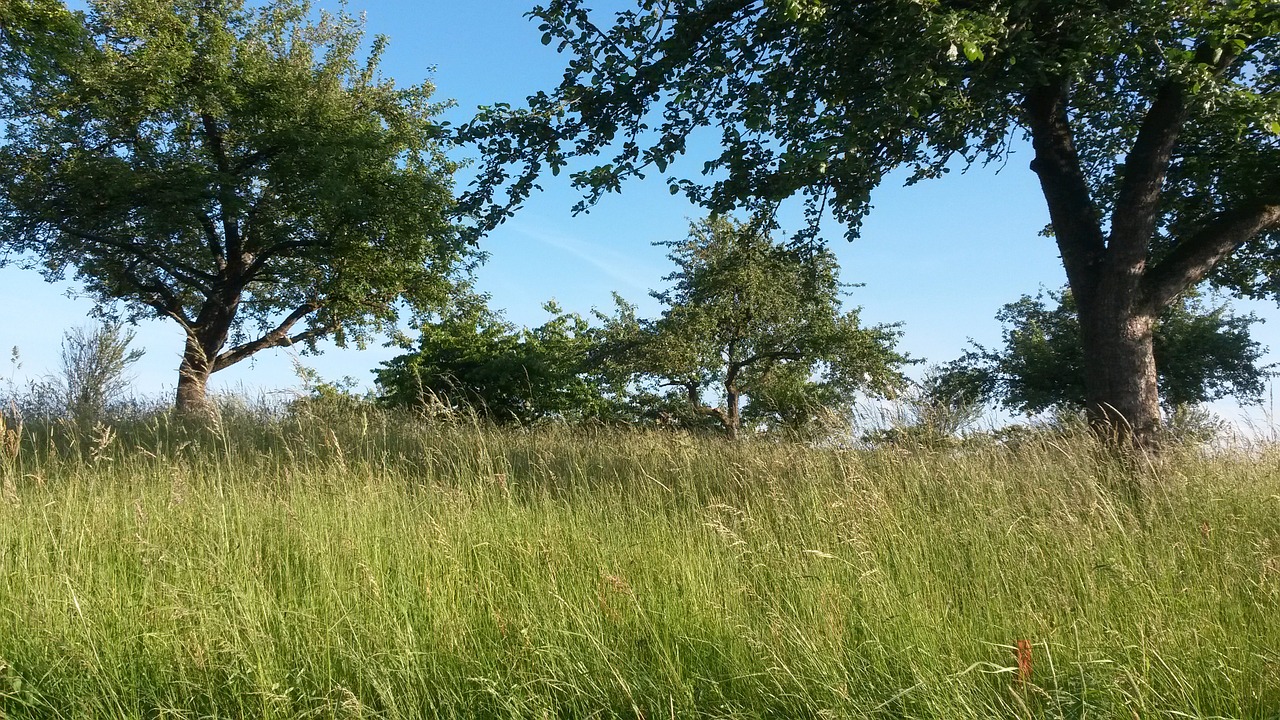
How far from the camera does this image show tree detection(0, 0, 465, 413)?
18906 millimetres

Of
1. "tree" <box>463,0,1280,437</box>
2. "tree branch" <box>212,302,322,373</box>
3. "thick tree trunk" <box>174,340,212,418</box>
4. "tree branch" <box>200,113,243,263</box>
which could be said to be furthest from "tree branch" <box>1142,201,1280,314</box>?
"tree branch" <box>212,302,322,373</box>

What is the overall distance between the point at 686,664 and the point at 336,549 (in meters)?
2.41

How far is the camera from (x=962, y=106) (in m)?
7.95

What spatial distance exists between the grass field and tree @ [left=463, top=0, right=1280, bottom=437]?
2.78 metres

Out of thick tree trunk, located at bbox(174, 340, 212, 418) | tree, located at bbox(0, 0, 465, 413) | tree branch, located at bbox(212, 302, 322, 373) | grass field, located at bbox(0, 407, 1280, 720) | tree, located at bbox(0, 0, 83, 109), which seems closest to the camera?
grass field, located at bbox(0, 407, 1280, 720)

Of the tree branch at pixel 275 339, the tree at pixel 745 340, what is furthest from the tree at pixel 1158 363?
the tree branch at pixel 275 339

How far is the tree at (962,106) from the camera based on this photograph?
710cm

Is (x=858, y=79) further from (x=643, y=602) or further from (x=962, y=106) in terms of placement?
(x=643, y=602)

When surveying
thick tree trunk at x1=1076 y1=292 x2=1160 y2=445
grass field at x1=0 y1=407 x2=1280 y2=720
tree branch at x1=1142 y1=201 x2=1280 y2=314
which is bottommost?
grass field at x1=0 y1=407 x2=1280 y2=720

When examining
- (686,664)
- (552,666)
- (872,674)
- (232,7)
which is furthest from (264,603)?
(232,7)

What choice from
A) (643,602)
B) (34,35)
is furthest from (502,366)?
(643,602)

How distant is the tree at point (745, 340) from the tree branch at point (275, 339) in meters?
8.97

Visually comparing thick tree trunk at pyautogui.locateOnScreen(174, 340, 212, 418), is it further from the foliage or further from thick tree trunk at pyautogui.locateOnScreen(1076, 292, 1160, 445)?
thick tree trunk at pyautogui.locateOnScreen(1076, 292, 1160, 445)

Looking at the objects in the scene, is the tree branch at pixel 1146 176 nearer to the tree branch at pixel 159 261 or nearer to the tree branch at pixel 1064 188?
the tree branch at pixel 1064 188
